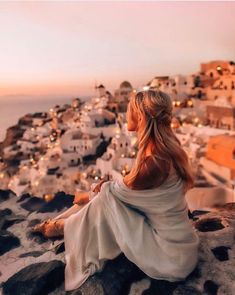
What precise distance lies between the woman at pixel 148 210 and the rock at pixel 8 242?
92 centimetres

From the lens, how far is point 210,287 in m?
1.94

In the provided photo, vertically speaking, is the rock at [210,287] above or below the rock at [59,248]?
below

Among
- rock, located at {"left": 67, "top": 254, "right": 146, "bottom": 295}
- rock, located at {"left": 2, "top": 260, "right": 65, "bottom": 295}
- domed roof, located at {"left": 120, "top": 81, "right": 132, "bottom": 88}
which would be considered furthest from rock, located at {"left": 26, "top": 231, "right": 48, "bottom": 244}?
domed roof, located at {"left": 120, "top": 81, "right": 132, "bottom": 88}

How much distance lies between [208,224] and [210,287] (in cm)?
83

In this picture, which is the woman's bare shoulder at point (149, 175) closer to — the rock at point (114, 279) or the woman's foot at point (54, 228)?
the rock at point (114, 279)

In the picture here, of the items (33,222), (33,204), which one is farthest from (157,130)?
(33,204)

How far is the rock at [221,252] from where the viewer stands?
2217 millimetres

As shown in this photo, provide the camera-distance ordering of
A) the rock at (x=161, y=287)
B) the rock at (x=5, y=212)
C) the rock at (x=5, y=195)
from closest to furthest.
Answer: the rock at (x=161, y=287) < the rock at (x=5, y=212) < the rock at (x=5, y=195)

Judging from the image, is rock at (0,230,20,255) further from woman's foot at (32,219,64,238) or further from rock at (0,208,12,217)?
rock at (0,208,12,217)

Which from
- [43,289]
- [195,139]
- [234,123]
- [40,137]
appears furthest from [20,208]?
Result: [40,137]

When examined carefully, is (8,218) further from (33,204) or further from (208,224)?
(208,224)

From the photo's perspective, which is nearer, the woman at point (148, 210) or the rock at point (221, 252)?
the woman at point (148, 210)

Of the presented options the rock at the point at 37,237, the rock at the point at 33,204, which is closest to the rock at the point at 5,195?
the rock at the point at 33,204

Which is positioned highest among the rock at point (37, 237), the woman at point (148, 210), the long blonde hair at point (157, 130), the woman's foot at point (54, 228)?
the long blonde hair at point (157, 130)
